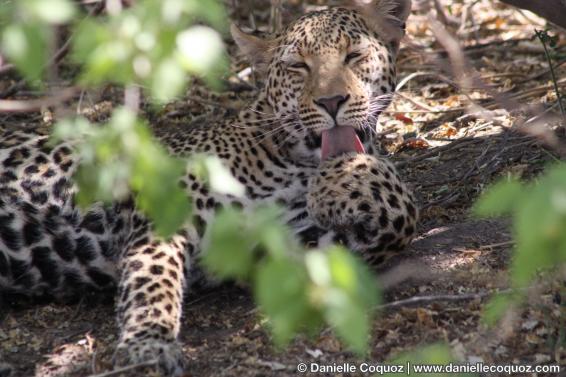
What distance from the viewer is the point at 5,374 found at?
5496 mm

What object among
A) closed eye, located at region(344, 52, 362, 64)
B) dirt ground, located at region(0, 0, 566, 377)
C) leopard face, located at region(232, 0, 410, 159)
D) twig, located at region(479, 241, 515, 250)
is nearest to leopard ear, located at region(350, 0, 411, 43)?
leopard face, located at region(232, 0, 410, 159)

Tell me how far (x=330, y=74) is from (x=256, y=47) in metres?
0.89

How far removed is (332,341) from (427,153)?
300cm

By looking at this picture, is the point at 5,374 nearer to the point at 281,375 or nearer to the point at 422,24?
the point at 281,375

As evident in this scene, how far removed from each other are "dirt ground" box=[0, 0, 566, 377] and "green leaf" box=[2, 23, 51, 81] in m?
1.42

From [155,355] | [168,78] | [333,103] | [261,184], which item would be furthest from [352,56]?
[168,78]

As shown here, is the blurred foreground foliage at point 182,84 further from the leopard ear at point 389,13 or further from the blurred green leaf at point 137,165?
the leopard ear at point 389,13

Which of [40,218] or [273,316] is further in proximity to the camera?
[40,218]

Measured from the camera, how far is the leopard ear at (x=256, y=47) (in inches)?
280

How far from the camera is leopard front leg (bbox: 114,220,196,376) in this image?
5305 mm

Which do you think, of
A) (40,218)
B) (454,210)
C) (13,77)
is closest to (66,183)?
(40,218)

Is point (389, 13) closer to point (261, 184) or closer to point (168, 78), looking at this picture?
point (261, 184)

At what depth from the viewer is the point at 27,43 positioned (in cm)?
276

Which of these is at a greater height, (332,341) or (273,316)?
(273,316)
